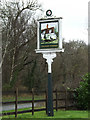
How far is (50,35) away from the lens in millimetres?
11188

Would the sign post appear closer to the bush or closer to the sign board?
the sign board

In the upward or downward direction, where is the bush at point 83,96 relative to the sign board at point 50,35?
downward

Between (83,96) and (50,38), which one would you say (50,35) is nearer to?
(50,38)

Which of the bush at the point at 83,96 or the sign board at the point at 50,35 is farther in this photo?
the bush at the point at 83,96

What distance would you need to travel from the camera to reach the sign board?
36.3ft

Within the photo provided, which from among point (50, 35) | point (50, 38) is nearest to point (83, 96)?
point (50, 38)

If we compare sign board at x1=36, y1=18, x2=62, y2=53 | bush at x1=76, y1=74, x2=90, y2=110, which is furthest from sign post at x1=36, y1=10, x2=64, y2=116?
bush at x1=76, y1=74, x2=90, y2=110

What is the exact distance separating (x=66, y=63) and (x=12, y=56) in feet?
33.7

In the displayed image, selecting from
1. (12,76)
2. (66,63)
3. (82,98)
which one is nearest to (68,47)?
(66,63)

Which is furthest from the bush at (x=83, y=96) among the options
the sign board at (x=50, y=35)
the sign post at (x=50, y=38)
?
the sign board at (x=50, y=35)

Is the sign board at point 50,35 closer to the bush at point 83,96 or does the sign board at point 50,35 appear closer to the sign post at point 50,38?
the sign post at point 50,38

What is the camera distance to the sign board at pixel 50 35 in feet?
36.3

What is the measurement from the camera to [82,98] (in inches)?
572

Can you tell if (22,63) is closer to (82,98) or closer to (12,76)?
(12,76)
